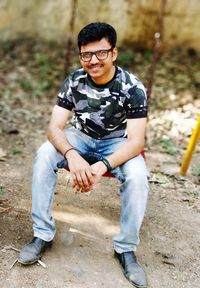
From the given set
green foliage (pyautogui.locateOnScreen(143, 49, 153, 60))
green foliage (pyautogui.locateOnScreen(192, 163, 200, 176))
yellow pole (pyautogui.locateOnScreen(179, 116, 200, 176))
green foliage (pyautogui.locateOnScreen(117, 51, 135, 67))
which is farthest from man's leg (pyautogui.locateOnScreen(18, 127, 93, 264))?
green foliage (pyautogui.locateOnScreen(143, 49, 153, 60))

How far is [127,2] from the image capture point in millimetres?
6609

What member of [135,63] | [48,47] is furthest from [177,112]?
[48,47]

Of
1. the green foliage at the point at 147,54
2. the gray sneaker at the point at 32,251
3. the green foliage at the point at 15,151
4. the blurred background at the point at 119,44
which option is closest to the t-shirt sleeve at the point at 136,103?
the gray sneaker at the point at 32,251

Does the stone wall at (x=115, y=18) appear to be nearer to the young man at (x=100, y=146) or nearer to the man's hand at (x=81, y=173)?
the young man at (x=100, y=146)

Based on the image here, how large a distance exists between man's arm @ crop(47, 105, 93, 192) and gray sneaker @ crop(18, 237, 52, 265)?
0.45 m

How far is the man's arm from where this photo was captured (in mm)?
2932

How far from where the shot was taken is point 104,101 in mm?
3174

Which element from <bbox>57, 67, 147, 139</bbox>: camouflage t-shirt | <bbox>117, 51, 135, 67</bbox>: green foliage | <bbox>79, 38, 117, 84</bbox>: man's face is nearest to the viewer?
<bbox>79, 38, 117, 84</bbox>: man's face

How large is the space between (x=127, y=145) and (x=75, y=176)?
0.39 meters

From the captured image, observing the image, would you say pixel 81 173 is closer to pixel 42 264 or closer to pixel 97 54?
pixel 42 264

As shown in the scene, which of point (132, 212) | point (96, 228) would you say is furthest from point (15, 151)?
point (132, 212)

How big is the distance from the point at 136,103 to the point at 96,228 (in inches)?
41.4

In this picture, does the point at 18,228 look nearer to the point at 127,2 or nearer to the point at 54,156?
the point at 54,156

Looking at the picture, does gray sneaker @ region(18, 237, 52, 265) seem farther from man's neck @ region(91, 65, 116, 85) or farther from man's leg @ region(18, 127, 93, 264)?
man's neck @ region(91, 65, 116, 85)
